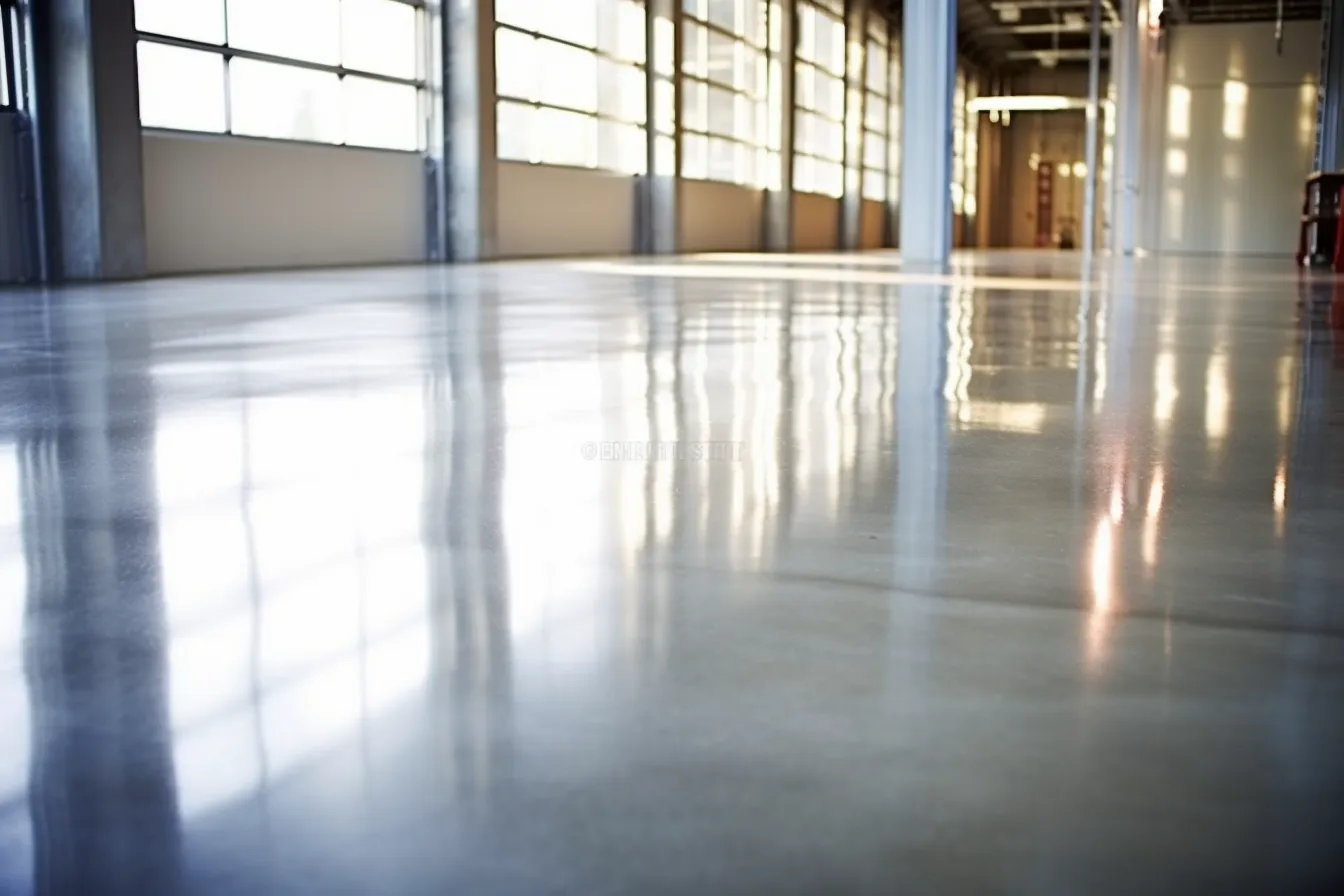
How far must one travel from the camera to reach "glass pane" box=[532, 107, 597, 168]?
22625 mm

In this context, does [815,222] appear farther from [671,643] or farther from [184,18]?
[671,643]

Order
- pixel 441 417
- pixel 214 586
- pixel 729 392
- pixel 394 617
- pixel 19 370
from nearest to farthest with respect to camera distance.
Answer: pixel 394 617
pixel 214 586
pixel 441 417
pixel 729 392
pixel 19 370

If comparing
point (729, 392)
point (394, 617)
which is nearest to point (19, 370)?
point (729, 392)

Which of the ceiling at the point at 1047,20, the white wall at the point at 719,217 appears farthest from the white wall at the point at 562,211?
the ceiling at the point at 1047,20

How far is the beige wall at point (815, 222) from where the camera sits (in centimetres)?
3469

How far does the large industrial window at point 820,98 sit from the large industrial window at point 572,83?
888cm

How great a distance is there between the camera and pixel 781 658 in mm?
1740

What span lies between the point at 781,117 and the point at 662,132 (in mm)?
6772

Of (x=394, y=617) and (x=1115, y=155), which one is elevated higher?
(x=1115, y=155)

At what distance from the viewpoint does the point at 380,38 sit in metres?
18.8

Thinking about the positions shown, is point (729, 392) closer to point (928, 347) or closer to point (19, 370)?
point (928, 347)

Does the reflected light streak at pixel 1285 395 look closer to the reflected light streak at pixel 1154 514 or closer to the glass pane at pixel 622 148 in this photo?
the reflected light streak at pixel 1154 514

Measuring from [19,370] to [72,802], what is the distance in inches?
180

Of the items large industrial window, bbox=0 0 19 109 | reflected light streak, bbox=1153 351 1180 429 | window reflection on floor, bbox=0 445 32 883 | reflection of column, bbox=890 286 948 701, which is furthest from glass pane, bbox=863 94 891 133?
window reflection on floor, bbox=0 445 32 883
